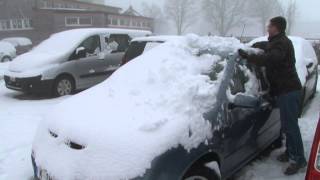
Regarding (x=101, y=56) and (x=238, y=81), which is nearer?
(x=238, y=81)

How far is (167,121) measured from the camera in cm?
362

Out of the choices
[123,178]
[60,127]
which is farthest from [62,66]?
[123,178]

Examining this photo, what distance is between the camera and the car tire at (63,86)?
1007 cm

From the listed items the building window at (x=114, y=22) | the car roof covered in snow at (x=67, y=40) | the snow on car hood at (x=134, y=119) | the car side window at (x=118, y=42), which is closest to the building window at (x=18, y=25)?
the building window at (x=114, y=22)

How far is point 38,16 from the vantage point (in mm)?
47438

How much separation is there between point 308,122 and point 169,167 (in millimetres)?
4331

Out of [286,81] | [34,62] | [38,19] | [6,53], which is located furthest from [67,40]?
[38,19]

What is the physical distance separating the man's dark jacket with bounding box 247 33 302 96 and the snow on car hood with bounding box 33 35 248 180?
363 millimetres

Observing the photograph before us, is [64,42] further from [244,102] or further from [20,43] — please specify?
[20,43]

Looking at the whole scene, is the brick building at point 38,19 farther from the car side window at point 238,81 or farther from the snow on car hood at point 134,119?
the car side window at point 238,81

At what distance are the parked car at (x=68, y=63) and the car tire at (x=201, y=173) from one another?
688 centimetres

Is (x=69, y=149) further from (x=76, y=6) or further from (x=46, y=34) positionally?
(x=76, y=6)

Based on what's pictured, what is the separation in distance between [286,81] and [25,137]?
12.8 feet

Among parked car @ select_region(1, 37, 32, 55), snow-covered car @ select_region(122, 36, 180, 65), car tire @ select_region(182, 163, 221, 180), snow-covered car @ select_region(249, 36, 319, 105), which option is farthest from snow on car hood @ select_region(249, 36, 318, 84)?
parked car @ select_region(1, 37, 32, 55)
